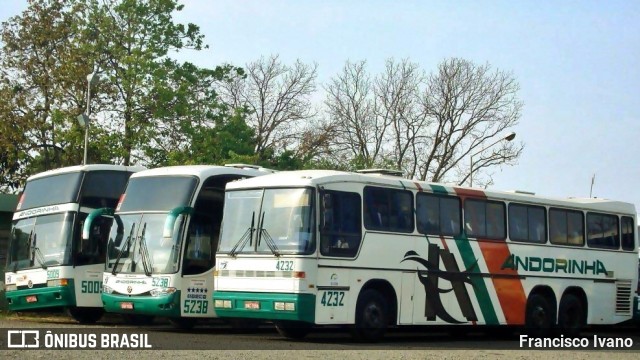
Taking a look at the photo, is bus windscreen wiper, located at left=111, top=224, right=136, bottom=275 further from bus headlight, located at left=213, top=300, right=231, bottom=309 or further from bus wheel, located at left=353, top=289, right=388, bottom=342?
bus wheel, located at left=353, top=289, right=388, bottom=342

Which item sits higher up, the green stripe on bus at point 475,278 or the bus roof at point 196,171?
the bus roof at point 196,171

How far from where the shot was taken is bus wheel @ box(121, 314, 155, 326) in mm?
23997

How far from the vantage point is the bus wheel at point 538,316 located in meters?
22.5

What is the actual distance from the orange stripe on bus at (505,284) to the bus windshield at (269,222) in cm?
492

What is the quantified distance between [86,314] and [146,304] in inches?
197

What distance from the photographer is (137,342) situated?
690 inches

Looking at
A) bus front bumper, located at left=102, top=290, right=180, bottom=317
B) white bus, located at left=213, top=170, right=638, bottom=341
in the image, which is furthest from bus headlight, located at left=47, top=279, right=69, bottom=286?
white bus, located at left=213, top=170, right=638, bottom=341

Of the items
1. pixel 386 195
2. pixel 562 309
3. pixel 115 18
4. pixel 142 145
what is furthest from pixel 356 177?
pixel 115 18

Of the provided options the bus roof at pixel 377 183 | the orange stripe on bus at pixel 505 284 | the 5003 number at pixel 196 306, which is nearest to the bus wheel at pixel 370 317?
the bus roof at pixel 377 183

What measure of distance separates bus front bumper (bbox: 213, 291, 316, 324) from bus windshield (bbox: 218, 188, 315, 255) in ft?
2.45

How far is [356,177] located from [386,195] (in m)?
0.85

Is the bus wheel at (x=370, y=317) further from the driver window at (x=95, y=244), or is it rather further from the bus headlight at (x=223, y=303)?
the driver window at (x=95, y=244)

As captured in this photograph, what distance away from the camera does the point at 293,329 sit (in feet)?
64.0

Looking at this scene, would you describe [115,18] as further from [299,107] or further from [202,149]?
[299,107]
